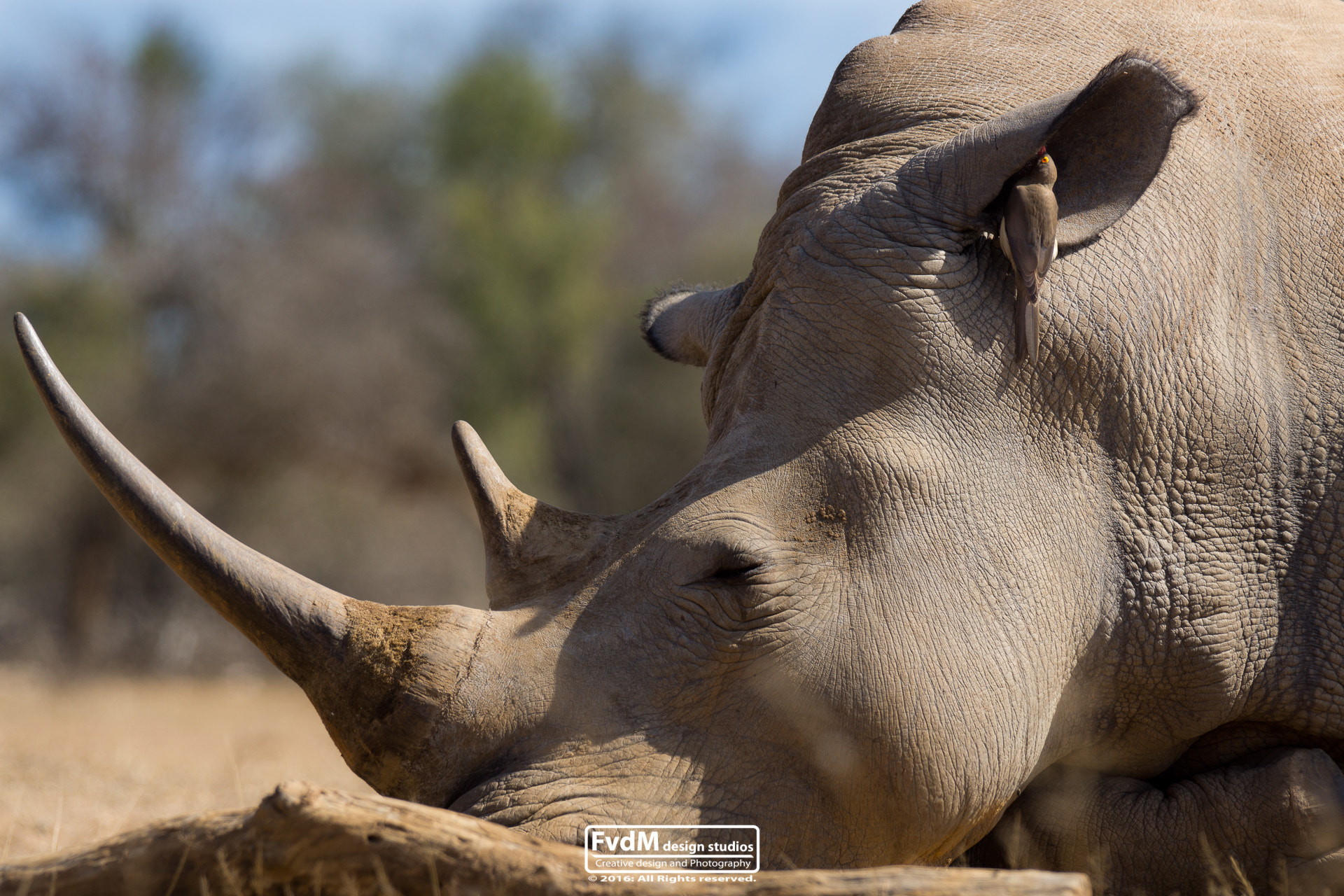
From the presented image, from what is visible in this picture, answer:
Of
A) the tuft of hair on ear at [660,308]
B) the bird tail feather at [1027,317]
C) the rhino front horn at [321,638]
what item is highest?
the tuft of hair on ear at [660,308]

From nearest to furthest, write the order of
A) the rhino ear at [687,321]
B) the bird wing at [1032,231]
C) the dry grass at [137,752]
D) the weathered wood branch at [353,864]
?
the weathered wood branch at [353,864], the bird wing at [1032,231], the rhino ear at [687,321], the dry grass at [137,752]

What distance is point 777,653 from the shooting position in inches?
127

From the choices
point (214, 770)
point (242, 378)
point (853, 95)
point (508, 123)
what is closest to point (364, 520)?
point (242, 378)

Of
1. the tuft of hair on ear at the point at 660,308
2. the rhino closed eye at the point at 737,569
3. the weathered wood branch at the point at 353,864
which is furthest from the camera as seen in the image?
the tuft of hair on ear at the point at 660,308

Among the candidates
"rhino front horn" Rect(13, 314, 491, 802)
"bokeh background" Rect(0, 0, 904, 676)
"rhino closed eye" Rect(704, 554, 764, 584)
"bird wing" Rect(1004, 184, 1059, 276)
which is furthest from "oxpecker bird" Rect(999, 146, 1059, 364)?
"bokeh background" Rect(0, 0, 904, 676)

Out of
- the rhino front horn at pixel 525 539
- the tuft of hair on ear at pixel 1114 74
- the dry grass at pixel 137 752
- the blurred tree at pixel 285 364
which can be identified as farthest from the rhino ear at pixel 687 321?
the blurred tree at pixel 285 364

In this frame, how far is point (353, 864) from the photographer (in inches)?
99.7

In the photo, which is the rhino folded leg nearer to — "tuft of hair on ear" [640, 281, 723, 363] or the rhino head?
the rhino head

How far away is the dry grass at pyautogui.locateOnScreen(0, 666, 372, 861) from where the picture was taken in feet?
18.1

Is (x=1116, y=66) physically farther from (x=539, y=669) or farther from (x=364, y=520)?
(x=364, y=520)

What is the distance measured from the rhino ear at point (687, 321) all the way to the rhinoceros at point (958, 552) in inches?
18.1

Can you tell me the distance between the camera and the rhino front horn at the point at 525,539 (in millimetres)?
3490

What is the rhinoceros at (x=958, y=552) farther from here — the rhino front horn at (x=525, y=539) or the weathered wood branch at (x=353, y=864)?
the weathered wood branch at (x=353, y=864)

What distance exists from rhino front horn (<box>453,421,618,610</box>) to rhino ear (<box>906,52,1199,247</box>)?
126 cm
